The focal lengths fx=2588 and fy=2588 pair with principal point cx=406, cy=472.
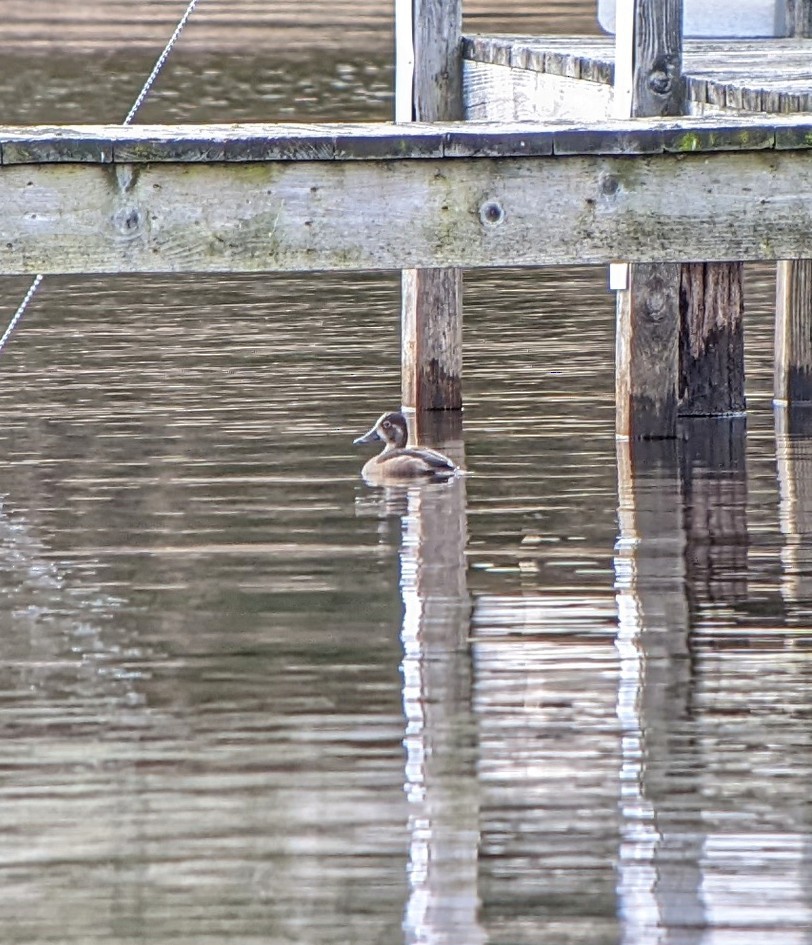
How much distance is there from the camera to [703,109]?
9.09 meters

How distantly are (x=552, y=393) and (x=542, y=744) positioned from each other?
6.40 metres

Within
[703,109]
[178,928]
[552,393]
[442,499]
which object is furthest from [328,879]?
[552,393]

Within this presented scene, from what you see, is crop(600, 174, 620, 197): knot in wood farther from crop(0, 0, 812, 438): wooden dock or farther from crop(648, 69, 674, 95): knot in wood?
crop(648, 69, 674, 95): knot in wood

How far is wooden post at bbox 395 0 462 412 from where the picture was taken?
10734 millimetres

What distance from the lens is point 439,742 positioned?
531 cm

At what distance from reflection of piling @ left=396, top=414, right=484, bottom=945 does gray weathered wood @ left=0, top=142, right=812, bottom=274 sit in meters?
0.94

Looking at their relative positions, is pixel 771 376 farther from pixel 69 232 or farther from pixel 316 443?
pixel 69 232

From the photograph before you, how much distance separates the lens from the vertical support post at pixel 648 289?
9125 millimetres

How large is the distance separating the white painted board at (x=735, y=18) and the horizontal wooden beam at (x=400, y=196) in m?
5.40

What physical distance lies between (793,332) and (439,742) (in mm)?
5784

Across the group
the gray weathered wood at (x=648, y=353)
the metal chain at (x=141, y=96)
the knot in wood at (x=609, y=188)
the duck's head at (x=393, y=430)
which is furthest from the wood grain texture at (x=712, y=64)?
the knot in wood at (x=609, y=188)

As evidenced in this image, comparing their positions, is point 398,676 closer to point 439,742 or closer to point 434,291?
point 439,742

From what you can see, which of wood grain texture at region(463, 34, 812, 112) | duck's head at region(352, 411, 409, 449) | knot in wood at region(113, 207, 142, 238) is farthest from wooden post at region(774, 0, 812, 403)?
knot in wood at region(113, 207, 142, 238)

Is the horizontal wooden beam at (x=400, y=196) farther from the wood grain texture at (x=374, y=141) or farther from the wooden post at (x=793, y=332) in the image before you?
the wooden post at (x=793, y=332)
